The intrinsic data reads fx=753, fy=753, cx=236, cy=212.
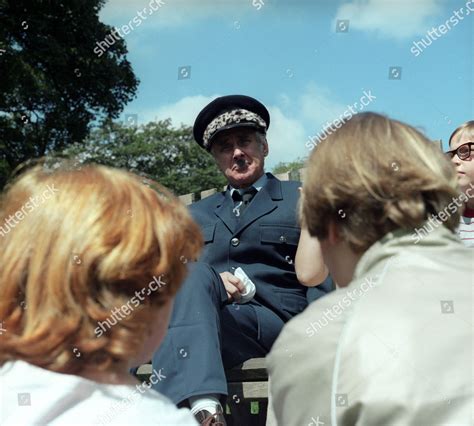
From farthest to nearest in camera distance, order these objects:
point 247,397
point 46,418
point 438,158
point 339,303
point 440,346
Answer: point 247,397 → point 438,158 → point 339,303 → point 440,346 → point 46,418

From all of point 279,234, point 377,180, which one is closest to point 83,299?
point 377,180

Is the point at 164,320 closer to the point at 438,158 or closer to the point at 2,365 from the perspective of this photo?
the point at 2,365

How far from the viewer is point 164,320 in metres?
1.58

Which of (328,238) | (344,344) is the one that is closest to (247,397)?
(328,238)

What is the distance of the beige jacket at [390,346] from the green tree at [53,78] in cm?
1705

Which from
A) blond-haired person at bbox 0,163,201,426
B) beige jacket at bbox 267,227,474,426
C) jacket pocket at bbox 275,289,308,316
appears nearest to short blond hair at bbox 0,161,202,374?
blond-haired person at bbox 0,163,201,426

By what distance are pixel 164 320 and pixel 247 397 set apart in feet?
5.79

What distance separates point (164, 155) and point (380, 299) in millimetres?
42372

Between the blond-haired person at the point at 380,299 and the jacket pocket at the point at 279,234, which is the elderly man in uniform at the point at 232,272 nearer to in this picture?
the jacket pocket at the point at 279,234

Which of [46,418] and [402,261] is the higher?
[402,261]

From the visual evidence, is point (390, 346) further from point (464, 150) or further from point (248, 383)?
point (464, 150)

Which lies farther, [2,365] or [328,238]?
[328,238]

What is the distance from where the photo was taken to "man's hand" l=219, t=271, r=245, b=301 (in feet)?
11.1

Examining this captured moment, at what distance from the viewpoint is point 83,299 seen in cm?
139
